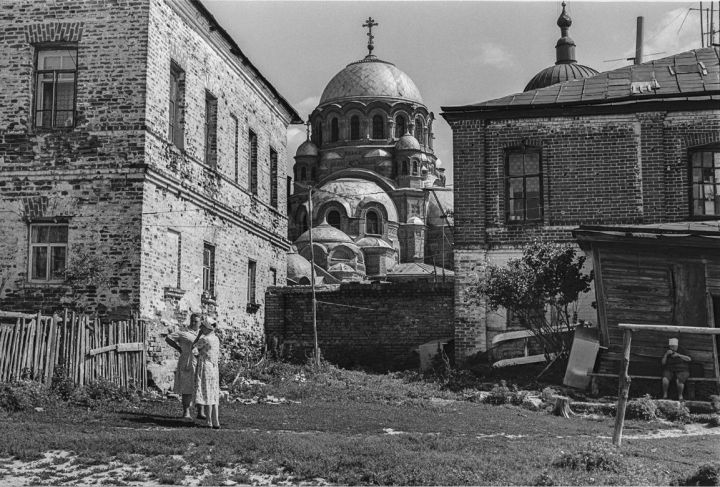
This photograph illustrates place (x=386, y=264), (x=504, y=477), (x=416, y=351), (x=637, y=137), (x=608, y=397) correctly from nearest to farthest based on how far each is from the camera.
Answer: (x=504, y=477) < (x=608, y=397) < (x=637, y=137) < (x=416, y=351) < (x=386, y=264)

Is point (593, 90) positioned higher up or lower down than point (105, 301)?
higher up

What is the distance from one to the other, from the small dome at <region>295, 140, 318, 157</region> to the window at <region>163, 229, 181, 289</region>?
36.8 metres

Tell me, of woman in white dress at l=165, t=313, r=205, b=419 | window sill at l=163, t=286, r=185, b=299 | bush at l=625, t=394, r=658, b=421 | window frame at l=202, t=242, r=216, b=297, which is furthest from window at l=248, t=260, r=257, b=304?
bush at l=625, t=394, r=658, b=421

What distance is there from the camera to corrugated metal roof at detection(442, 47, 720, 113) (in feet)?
67.2

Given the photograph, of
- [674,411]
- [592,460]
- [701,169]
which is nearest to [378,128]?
[701,169]

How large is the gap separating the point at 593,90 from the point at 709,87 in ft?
8.25

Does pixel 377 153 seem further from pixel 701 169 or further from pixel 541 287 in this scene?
pixel 541 287

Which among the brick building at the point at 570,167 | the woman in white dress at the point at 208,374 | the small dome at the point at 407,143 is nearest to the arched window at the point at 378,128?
the small dome at the point at 407,143

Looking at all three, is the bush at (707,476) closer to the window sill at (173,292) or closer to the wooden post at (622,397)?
the wooden post at (622,397)

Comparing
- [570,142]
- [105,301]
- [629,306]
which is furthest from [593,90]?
[105,301]

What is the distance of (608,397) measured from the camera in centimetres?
1644

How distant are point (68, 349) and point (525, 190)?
1088 cm

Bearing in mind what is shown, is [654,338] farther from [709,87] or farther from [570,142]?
[709,87]

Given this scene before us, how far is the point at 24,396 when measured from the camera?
42.0ft
